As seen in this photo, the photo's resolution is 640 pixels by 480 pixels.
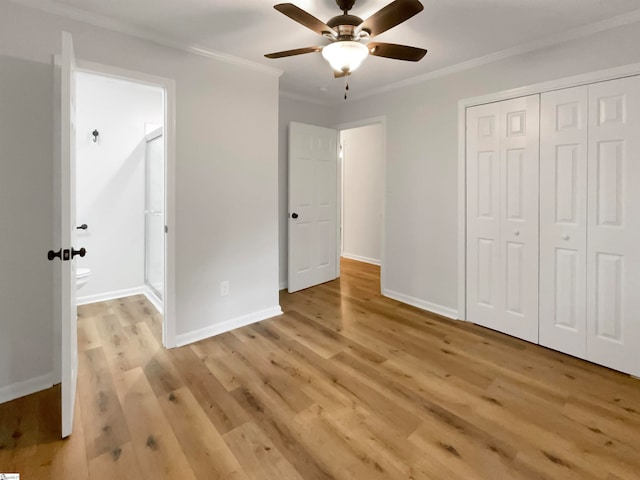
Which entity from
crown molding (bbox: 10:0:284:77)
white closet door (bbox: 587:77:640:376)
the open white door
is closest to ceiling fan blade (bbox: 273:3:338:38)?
the open white door

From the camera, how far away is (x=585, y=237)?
8.04 ft

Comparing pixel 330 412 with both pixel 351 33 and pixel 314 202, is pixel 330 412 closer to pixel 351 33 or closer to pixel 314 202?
pixel 351 33

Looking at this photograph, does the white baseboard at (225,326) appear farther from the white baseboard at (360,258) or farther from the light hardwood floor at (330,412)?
the white baseboard at (360,258)

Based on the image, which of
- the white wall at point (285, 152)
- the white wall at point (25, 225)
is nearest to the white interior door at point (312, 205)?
the white wall at point (285, 152)

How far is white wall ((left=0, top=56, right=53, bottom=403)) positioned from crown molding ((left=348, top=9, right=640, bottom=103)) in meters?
3.05

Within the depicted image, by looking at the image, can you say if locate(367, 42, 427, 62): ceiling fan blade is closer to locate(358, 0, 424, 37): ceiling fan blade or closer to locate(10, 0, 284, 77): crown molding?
locate(358, 0, 424, 37): ceiling fan blade

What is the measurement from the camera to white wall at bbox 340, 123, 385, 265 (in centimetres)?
576

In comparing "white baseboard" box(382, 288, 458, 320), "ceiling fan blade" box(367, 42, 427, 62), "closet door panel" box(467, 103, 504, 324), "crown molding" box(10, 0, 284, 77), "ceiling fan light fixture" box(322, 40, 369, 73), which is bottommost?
"white baseboard" box(382, 288, 458, 320)

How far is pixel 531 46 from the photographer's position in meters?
2.60

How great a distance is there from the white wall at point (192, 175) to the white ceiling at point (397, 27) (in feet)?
0.62

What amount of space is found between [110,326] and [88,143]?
6.60 ft

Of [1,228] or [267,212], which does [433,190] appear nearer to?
[267,212]

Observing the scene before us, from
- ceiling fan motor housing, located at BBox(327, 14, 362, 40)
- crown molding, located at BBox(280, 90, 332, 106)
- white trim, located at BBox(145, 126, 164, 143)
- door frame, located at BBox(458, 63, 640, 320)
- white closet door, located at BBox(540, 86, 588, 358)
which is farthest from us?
crown molding, located at BBox(280, 90, 332, 106)

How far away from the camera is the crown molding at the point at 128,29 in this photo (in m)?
2.04
